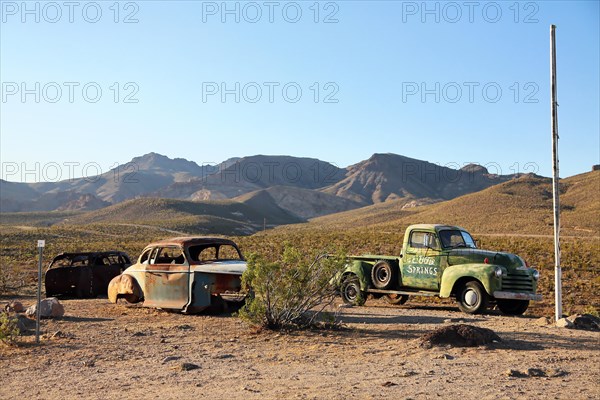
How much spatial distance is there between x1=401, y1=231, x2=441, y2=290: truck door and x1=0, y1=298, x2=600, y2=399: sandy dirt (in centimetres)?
217

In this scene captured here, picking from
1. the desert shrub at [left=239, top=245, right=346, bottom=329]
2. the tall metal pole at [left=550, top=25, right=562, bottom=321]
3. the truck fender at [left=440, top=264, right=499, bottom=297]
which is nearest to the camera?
the desert shrub at [left=239, top=245, right=346, bottom=329]

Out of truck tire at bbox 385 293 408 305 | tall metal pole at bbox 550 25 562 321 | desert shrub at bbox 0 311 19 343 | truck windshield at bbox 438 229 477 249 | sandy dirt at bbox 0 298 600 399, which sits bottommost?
truck tire at bbox 385 293 408 305

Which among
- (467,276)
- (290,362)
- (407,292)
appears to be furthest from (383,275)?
(290,362)

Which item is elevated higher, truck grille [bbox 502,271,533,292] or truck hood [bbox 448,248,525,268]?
truck hood [bbox 448,248,525,268]

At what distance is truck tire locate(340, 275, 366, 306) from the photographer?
17.2m

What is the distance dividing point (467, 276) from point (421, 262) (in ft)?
4.77

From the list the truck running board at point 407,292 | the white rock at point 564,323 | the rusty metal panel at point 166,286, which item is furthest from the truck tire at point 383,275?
the rusty metal panel at point 166,286

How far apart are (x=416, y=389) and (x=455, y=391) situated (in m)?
0.46

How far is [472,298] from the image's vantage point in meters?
15.0

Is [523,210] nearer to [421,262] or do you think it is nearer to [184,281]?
[421,262]

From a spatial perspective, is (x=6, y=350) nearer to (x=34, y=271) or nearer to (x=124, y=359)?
(x=124, y=359)

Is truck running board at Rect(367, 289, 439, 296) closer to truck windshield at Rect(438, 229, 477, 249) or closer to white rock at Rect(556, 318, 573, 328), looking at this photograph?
truck windshield at Rect(438, 229, 477, 249)

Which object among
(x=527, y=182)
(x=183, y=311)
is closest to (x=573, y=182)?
(x=527, y=182)

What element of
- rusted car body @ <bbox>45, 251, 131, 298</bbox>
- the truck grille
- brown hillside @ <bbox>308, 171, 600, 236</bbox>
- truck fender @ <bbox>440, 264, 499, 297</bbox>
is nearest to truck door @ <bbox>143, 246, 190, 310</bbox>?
rusted car body @ <bbox>45, 251, 131, 298</bbox>
